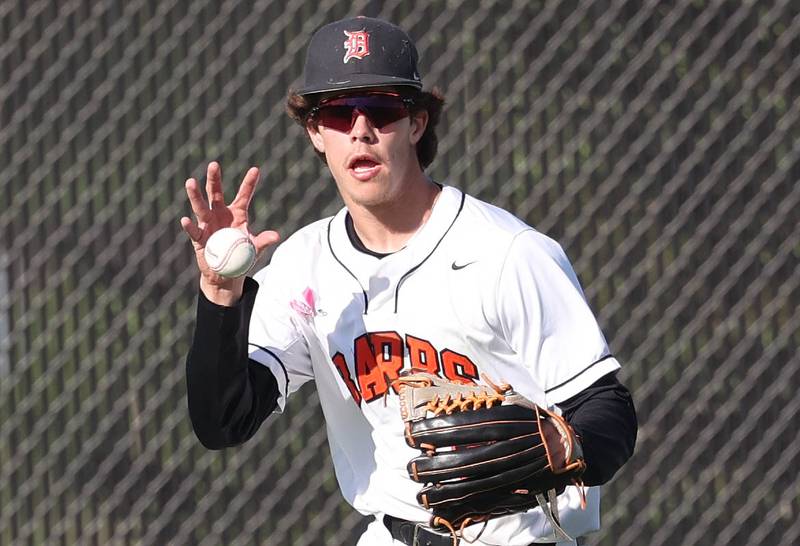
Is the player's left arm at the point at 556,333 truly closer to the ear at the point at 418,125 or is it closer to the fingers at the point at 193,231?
the ear at the point at 418,125

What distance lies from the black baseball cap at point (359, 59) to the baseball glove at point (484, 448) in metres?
0.68

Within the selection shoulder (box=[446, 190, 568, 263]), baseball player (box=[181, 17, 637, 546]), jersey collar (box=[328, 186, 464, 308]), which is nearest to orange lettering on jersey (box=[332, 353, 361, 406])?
baseball player (box=[181, 17, 637, 546])

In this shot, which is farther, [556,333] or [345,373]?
[345,373]

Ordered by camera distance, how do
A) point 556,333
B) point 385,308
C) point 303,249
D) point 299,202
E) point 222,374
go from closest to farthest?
point 556,333
point 222,374
point 385,308
point 303,249
point 299,202

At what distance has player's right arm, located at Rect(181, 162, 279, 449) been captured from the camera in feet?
9.23

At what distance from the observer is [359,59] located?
9.45 ft

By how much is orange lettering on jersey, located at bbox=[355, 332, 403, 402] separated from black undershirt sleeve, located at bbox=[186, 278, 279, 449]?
0.73ft

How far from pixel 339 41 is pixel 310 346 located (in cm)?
65

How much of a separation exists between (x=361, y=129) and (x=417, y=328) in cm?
41

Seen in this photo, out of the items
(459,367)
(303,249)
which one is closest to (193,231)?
(303,249)

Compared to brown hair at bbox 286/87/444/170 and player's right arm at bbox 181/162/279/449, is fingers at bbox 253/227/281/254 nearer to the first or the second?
player's right arm at bbox 181/162/279/449

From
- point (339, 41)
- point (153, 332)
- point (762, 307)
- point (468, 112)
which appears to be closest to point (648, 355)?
point (762, 307)

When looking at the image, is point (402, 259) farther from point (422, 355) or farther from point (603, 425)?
point (603, 425)

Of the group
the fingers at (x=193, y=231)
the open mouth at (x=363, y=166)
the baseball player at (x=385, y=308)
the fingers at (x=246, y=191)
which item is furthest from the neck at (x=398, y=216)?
the fingers at (x=193, y=231)
